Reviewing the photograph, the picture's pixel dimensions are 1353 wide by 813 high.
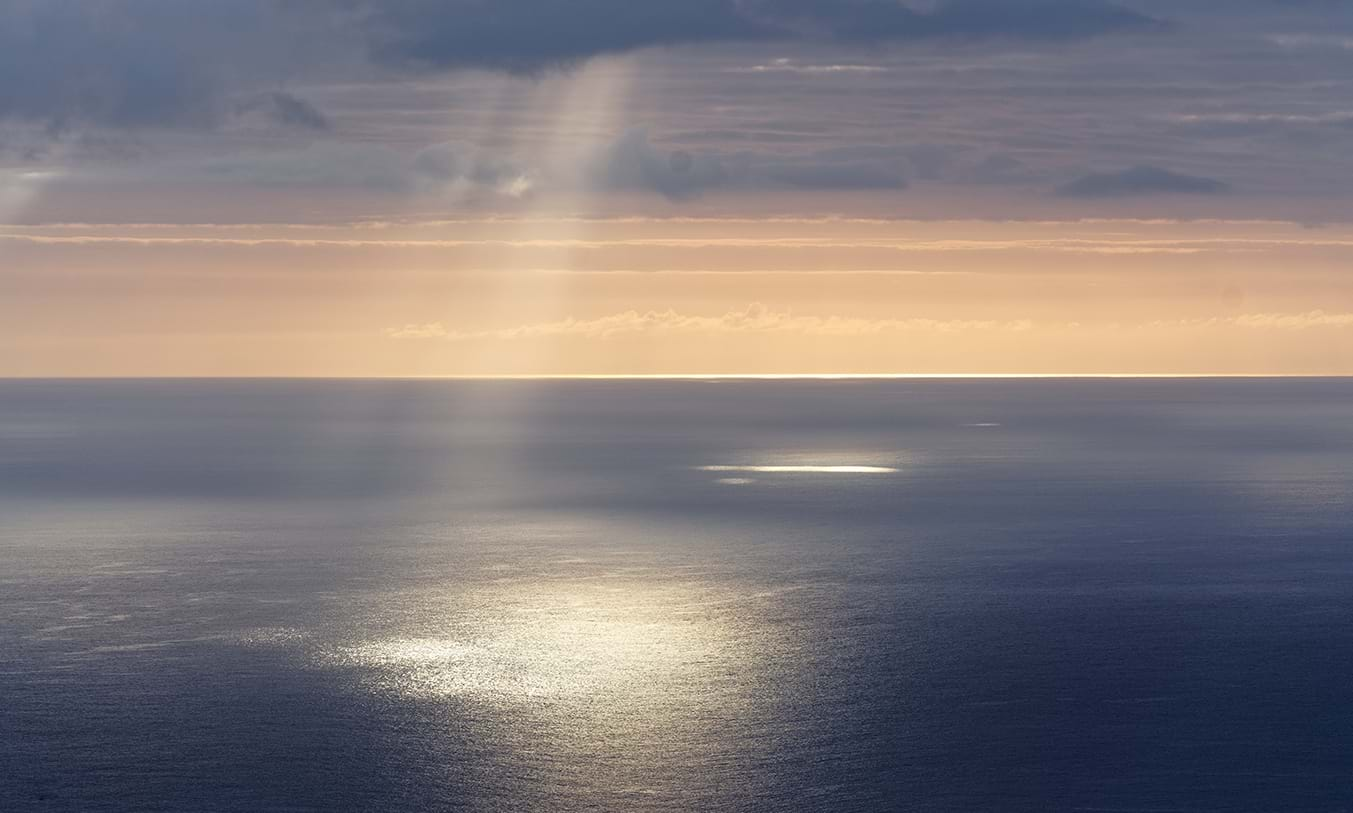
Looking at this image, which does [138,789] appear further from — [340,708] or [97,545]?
[97,545]

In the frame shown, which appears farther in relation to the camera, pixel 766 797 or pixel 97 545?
pixel 97 545

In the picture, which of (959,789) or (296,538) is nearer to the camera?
(959,789)

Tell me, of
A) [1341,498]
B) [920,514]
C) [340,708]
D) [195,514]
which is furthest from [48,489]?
[1341,498]

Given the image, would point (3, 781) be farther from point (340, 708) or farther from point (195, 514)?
point (195, 514)

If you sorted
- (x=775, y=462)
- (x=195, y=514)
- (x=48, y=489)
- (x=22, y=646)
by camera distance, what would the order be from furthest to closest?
(x=775, y=462) < (x=48, y=489) < (x=195, y=514) < (x=22, y=646)

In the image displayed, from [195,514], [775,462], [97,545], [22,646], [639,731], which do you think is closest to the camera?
[639,731]

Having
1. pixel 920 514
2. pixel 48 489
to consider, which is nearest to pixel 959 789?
pixel 920 514
